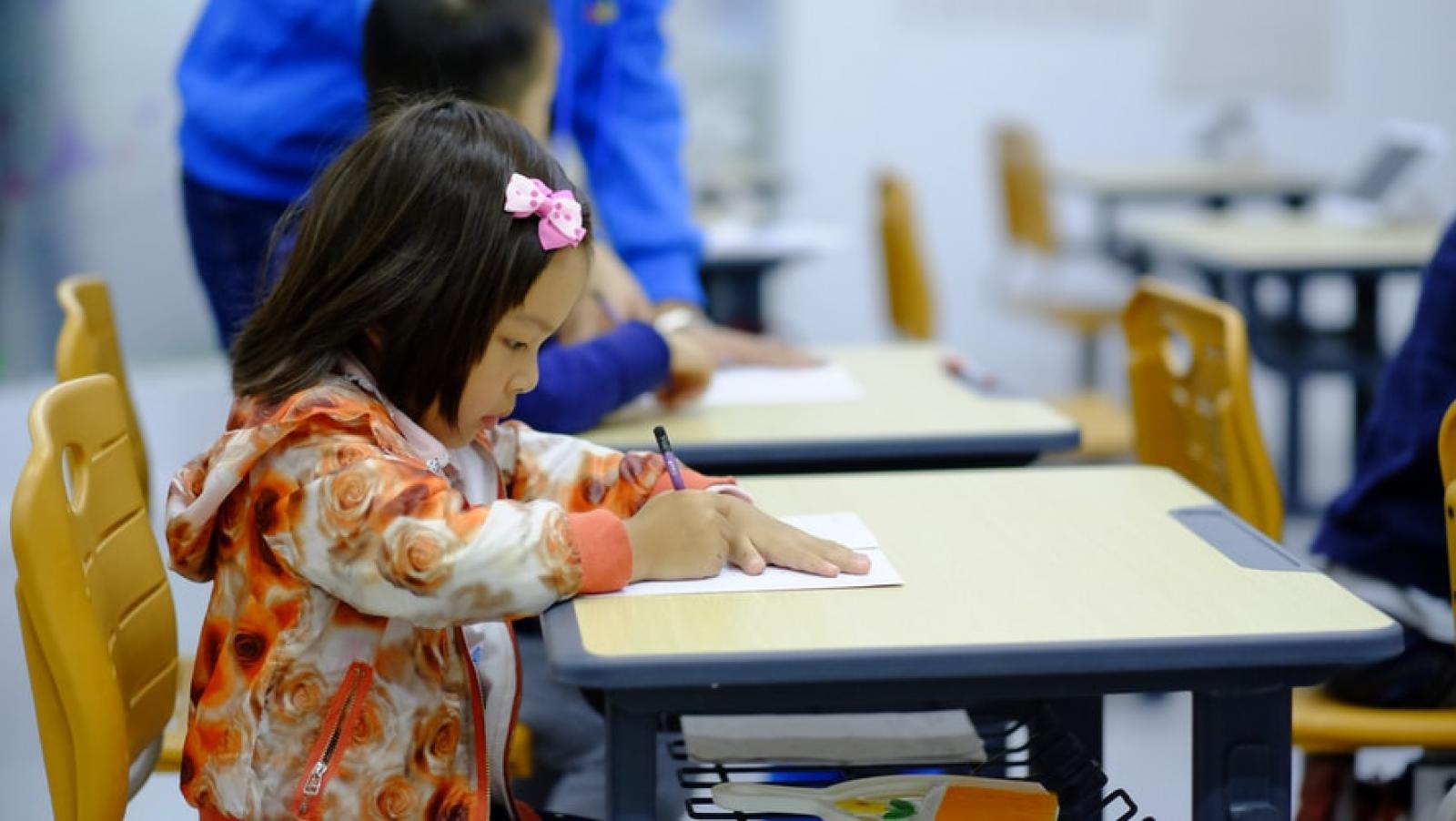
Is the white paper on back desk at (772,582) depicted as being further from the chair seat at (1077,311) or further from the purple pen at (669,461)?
the chair seat at (1077,311)

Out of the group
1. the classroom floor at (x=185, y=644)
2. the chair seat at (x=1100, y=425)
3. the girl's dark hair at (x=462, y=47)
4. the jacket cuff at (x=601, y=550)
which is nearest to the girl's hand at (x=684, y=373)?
the girl's dark hair at (x=462, y=47)

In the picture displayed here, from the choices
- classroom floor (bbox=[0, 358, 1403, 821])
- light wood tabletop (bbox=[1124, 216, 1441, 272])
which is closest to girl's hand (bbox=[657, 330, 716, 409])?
classroom floor (bbox=[0, 358, 1403, 821])

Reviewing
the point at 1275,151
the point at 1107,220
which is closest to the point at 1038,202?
the point at 1107,220

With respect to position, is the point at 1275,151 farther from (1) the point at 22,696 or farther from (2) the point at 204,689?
(2) the point at 204,689

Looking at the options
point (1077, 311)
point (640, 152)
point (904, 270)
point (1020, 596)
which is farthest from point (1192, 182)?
point (1020, 596)

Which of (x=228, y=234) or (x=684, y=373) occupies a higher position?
(x=228, y=234)

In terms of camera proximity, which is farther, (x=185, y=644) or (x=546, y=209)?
(x=185, y=644)

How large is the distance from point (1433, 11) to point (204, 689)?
647cm

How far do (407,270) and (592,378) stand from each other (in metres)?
0.52

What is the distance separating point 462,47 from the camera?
5.72 ft

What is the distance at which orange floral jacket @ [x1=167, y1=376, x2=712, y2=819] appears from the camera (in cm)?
114

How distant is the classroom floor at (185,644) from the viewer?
184 centimetres

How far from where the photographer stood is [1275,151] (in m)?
6.73

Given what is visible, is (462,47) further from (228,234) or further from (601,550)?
(601,550)
